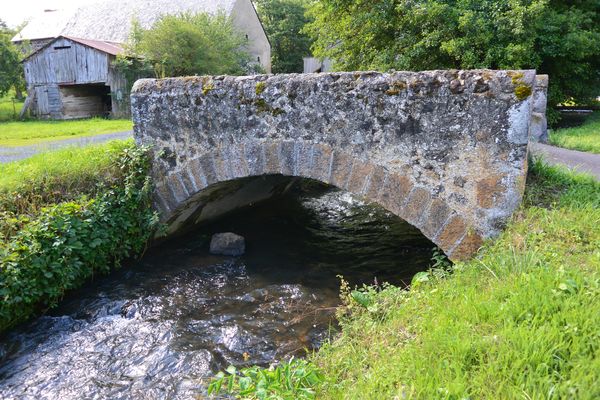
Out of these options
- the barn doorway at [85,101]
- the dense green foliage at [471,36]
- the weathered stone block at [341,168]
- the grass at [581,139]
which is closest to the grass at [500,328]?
the weathered stone block at [341,168]

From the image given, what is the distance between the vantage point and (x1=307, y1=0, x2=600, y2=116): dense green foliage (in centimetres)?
993

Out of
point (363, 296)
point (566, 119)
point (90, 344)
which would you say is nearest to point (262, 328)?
point (363, 296)

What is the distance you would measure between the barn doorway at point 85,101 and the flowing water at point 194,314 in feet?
55.2

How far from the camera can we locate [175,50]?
61.9 feet

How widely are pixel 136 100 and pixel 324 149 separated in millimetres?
3014

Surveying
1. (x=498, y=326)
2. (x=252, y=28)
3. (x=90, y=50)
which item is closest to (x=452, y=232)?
(x=498, y=326)

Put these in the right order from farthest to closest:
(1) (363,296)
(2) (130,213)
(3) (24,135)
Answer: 1. (3) (24,135)
2. (2) (130,213)
3. (1) (363,296)

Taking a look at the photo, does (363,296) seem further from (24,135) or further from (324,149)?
(24,135)

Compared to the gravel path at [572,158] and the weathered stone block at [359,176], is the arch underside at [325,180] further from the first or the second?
the gravel path at [572,158]

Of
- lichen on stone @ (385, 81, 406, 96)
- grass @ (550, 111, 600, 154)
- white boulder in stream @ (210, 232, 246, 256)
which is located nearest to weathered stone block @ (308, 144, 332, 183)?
lichen on stone @ (385, 81, 406, 96)

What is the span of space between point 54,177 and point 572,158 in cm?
772

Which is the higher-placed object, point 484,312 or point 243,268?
point 484,312

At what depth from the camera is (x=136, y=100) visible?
639cm

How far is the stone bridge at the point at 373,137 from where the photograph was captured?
415 cm
